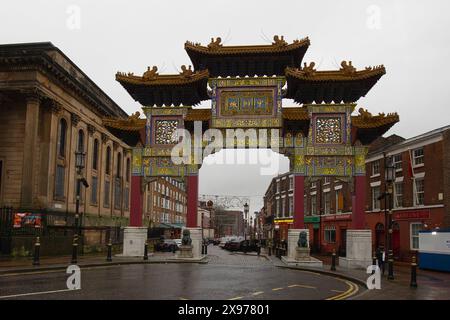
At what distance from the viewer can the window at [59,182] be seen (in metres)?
34.1

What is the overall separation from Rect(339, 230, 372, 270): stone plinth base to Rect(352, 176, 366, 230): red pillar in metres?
0.54

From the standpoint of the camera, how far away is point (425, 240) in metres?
26.4

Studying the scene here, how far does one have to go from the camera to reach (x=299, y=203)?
→ 2684cm

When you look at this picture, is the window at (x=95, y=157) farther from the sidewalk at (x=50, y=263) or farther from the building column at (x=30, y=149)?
the sidewalk at (x=50, y=263)

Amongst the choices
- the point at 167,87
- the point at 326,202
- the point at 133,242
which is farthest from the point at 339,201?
the point at 167,87

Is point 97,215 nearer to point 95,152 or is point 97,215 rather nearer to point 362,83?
point 95,152

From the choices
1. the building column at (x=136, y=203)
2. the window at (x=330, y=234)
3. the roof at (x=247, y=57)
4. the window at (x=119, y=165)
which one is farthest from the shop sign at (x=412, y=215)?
the window at (x=119, y=165)

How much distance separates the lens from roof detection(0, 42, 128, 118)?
3100 centimetres

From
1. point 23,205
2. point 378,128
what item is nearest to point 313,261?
point 378,128

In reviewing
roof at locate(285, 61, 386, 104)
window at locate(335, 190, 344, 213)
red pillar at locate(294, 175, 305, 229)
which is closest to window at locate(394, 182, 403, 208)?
window at locate(335, 190, 344, 213)

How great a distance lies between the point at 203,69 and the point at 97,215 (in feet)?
68.7

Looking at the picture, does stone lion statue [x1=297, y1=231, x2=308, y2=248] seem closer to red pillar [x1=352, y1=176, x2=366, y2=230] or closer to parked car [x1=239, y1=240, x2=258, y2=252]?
red pillar [x1=352, y1=176, x2=366, y2=230]

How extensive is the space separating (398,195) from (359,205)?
34.9ft

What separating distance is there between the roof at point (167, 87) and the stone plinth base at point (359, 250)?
12.9 meters
